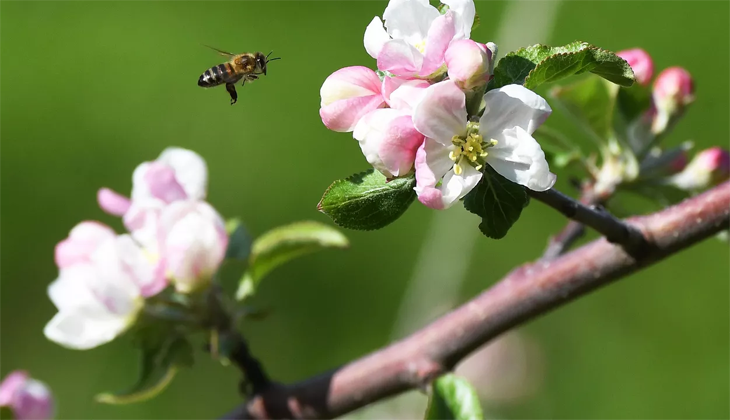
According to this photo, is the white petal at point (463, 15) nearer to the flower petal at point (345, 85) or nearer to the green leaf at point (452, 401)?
the flower petal at point (345, 85)

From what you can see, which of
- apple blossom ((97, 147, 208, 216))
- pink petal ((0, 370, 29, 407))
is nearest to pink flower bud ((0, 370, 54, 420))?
pink petal ((0, 370, 29, 407))

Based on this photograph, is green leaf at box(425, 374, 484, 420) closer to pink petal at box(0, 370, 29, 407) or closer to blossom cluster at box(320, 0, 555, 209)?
blossom cluster at box(320, 0, 555, 209)

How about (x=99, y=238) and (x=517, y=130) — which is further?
(x=99, y=238)

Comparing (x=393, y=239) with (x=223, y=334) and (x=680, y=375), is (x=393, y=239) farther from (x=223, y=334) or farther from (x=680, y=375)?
(x=223, y=334)

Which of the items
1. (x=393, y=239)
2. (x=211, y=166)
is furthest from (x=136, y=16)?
(x=393, y=239)

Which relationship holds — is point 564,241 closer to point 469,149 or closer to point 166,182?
point 469,149
